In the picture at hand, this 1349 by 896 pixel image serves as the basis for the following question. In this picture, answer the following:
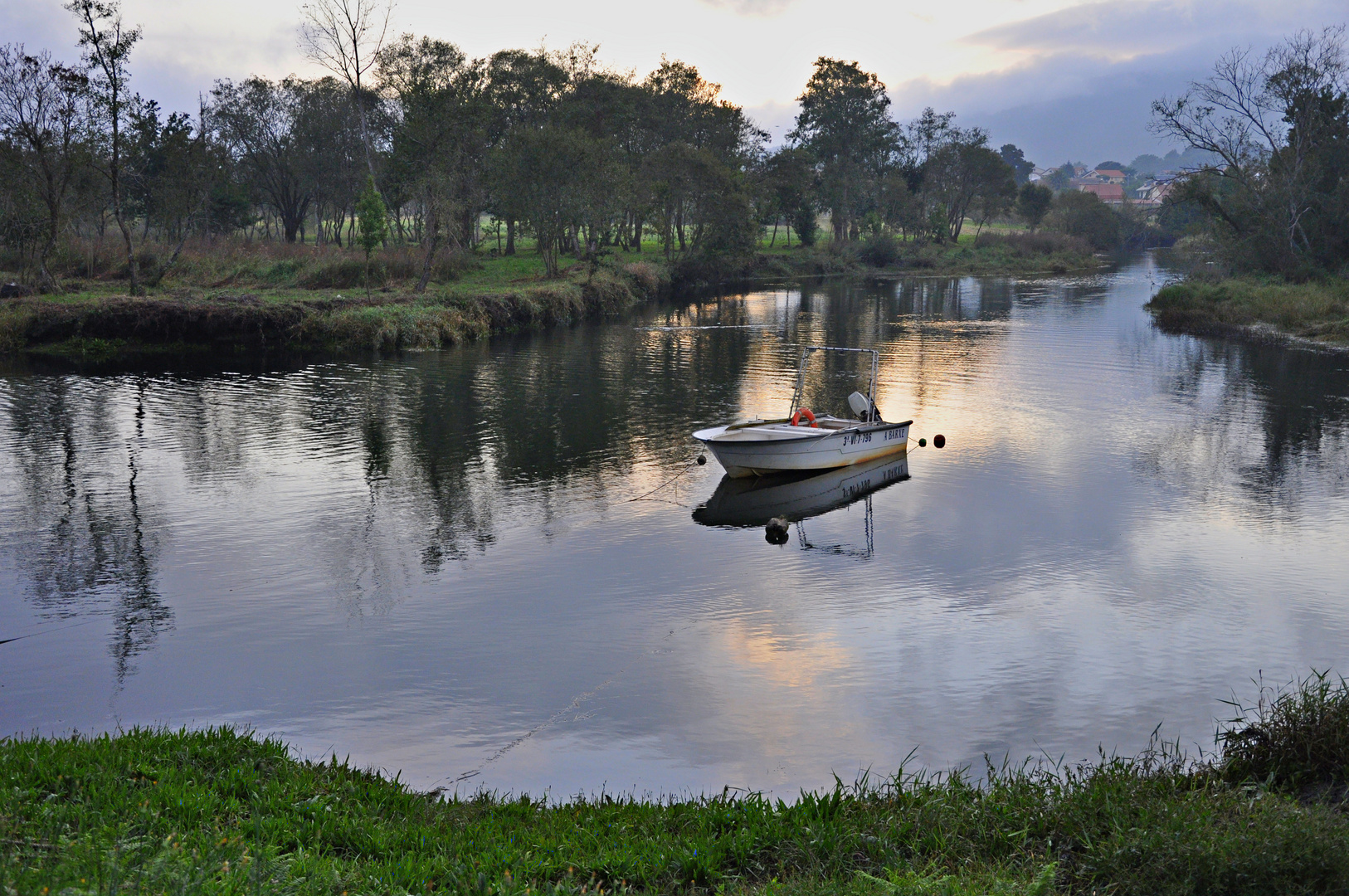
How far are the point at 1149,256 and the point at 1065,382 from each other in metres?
110

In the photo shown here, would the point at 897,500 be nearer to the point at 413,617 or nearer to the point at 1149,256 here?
the point at 413,617

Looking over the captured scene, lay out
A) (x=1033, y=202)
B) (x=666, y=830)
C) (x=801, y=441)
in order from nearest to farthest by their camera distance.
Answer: (x=666, y=830) < (x=801, y=441) < (x=1033, y=202)

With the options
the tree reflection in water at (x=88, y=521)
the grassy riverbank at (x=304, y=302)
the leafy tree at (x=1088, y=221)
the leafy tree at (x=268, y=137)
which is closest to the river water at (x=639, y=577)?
the tree reflection in water at (x=88, y=521)

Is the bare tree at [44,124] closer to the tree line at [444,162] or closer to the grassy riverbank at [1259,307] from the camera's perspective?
the tree line at [444,162]

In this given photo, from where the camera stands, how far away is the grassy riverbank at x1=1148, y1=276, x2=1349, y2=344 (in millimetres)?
48938

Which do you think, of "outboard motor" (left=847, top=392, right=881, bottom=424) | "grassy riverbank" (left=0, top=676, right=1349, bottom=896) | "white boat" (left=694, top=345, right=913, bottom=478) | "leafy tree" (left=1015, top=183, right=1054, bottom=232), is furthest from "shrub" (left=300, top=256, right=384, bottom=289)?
"leafy tree" (left=1015, top=183, right=1054, bottom=232)

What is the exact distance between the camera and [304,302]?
45781 mm

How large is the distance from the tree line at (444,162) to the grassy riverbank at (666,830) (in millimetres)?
44926

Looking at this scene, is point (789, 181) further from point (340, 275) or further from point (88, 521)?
point (88, 521)

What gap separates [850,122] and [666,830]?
120489 mm

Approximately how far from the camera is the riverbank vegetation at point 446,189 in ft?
156

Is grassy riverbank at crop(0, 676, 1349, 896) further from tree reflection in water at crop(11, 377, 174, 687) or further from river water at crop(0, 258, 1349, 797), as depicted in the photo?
tree reflection in water at crop(11, 377, 174, 687)

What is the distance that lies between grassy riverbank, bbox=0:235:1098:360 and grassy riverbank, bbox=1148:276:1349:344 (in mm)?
32743

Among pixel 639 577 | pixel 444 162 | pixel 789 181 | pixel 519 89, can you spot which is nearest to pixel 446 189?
pixel 444 162
